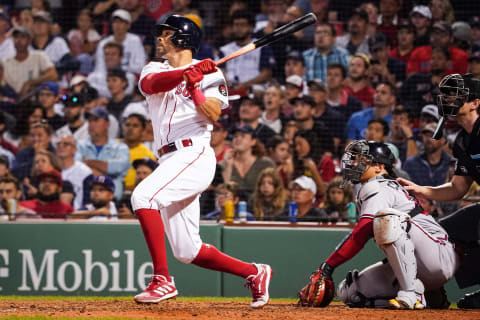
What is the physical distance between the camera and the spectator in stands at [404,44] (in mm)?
9289

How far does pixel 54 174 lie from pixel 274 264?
2554 mm

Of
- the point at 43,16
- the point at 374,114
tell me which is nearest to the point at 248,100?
the point at 374,114

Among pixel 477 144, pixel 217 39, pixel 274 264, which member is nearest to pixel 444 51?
pixel 217 39

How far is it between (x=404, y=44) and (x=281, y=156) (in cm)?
235

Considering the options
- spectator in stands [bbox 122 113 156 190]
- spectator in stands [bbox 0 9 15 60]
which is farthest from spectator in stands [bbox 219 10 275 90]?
spectator in stands [bbox 0 9 15 60]

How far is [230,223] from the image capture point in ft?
23.1

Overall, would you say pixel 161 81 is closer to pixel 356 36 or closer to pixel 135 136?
pixel 135 136

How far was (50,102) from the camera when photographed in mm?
9633

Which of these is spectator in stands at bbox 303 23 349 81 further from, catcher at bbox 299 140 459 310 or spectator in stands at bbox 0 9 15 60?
catcher at bbox 299 140 459 310

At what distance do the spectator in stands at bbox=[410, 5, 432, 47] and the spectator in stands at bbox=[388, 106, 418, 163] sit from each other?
4.12 feet

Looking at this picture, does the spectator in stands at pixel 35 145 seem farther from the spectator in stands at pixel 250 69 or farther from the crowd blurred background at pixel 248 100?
the spectator in stands at pixel 250 69

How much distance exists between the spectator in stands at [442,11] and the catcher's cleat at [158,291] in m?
6.29

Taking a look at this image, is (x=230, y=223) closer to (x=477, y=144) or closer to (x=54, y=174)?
(x=54, y=174)

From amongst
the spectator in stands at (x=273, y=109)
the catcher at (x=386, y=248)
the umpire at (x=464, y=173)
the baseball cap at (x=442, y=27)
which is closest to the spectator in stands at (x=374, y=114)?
the spectator in stands at (x=273, y=109)
